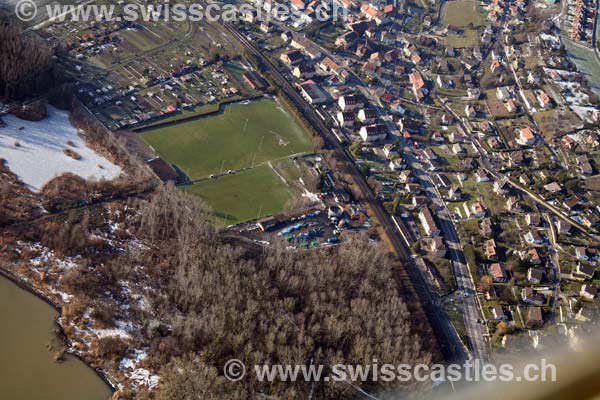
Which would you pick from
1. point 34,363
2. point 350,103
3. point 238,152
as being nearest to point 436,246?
point 238,152

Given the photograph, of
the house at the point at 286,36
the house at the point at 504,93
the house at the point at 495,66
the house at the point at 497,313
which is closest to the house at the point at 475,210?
the house at the point at 497,313

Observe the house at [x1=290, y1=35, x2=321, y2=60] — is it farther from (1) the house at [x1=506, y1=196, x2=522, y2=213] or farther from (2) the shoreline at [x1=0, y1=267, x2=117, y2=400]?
(2) the shoreline at [x1=0, y1=267, x2=117, y2=400]

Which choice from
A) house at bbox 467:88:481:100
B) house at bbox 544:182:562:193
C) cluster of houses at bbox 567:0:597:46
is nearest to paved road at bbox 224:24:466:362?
house at bbox 544:182:562:193

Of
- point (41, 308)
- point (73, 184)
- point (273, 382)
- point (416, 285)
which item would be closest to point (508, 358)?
point (416, 285)

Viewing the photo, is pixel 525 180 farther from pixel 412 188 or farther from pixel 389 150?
pixel 389 150

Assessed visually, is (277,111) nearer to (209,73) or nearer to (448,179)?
(209,73)

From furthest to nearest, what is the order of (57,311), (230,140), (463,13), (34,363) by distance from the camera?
(463,13) < (230,140) < (57,311) < (34,363)
